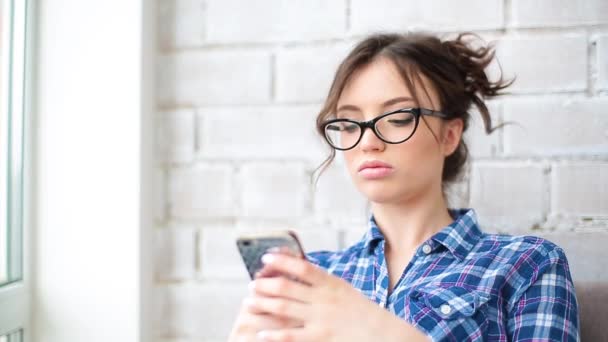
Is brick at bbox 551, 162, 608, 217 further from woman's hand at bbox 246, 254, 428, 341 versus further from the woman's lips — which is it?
woman's hand at bbox 246, 254, 428, 341

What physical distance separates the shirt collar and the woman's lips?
137 millimetres

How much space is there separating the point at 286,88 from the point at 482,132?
0.39 meters

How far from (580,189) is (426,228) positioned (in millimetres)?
324

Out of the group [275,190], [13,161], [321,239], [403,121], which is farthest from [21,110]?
[403,121]

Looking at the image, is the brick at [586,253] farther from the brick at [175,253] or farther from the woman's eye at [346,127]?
the brick at [175,253]

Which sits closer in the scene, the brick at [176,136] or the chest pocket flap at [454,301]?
the chest pocket flap at [454,301]

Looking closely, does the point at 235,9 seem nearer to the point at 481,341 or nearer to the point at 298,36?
the point at 298,36

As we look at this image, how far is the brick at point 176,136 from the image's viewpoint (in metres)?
1.13

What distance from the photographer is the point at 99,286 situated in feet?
3.49

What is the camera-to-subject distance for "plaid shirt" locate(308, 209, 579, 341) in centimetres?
71

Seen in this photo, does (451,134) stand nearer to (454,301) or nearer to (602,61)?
(454,301)

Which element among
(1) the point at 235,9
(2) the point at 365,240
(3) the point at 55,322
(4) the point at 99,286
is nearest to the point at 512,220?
(2) the point at 365,240

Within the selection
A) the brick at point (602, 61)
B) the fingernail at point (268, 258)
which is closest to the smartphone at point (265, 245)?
the fingernail at point (268, 258)

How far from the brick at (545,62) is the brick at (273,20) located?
12.7 inches
